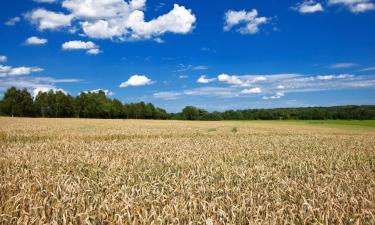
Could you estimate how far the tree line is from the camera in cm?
9525

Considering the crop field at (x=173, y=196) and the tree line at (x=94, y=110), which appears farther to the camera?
the tree line at (x=94, y=110)

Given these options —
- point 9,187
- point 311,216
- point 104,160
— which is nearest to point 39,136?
point 104,160

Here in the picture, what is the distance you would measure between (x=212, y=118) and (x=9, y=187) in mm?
102826

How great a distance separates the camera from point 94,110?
330ft

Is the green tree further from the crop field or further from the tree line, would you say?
the crop field

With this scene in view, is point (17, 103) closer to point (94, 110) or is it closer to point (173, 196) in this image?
point (94, 110)

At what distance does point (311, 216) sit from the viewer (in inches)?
198

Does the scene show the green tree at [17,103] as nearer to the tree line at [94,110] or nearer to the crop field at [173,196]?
the tree line at [94,110]

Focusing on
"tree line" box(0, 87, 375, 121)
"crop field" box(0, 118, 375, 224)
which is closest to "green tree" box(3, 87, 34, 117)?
"tree line" box(0, 87, 375, 121)

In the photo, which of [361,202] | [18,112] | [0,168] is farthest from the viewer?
[18,112]

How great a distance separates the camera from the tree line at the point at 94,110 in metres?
95.2

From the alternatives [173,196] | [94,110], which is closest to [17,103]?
[94,110]

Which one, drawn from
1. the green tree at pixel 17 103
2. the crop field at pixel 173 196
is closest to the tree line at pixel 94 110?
the green tree at pixel 17 103

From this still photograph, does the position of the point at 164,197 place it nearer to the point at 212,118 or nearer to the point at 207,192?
the point at 207,192
